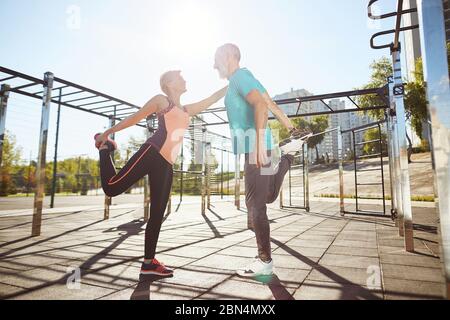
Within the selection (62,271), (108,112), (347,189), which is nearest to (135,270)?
(62,271)

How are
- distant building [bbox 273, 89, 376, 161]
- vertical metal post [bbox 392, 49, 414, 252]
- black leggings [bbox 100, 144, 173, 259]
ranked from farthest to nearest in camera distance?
1. distant building [bbox 273, 89, 376, 161]
2. vertical metal post [bbox 392, 49, 414, 252]
3. black leggings [bbox 100, 144, 173, 259]

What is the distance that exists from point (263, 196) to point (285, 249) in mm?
1477

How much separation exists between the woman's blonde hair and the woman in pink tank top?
0.15 metres

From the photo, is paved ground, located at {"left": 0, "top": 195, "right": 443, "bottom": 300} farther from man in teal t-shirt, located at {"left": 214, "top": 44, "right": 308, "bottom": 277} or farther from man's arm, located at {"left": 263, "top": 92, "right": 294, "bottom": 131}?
man's arm, located at {"left": 263, "top": 92, "right": 294, "bottom": 131}

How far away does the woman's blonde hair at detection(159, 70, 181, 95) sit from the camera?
2.70 meters

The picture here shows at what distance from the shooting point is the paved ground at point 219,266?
1989 millimetres

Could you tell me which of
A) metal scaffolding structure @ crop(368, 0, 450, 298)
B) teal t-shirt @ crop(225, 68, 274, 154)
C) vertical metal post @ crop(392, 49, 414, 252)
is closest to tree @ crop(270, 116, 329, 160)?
vertical metal post @ crop(392, 49, 414, 252)

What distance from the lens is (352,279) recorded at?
2275mm

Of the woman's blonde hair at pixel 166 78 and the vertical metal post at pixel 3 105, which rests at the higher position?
the vertical metal post at pixel 3 105

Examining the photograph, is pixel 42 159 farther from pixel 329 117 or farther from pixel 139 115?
pixel 329 117

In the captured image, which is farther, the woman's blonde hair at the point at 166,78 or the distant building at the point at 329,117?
the distant building at the point at 329,117

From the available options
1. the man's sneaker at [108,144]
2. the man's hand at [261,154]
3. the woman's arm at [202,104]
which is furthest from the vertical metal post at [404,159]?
the man's sneaker at [108,144]

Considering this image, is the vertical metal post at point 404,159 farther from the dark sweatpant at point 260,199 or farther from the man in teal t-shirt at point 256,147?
the dark sweatpant at point 260,199
